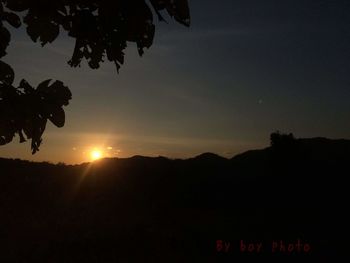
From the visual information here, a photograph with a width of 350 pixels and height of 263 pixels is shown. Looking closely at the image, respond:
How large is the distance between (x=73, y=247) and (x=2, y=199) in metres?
13.8

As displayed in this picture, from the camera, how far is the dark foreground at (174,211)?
22.3 m

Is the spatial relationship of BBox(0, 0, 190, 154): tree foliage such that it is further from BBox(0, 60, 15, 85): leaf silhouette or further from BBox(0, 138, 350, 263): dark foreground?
BBox(0, 138, 350, 263): dark foreground

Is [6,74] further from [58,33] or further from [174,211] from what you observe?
[174,211]

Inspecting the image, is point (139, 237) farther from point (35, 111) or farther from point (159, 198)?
point (35, 111)

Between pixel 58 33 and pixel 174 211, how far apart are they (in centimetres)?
3260

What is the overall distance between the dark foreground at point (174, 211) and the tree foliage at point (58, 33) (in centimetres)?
1877

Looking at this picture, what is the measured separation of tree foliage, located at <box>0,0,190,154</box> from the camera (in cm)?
205

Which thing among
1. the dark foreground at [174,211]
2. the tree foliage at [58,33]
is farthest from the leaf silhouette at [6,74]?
the dark foreground at [174,211]

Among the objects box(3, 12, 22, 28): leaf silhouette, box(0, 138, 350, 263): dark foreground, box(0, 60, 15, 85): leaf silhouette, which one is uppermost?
box(3, 12, 22, 28): leaf silhouette

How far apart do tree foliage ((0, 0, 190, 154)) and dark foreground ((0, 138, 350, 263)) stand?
18.8 meters

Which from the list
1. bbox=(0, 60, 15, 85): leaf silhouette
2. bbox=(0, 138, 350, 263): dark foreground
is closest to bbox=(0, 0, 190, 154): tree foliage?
bbox=(0, 60, 15, 85): leaf silhouette

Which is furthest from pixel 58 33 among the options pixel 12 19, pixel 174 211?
pixel 174 211

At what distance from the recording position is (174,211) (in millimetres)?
34188

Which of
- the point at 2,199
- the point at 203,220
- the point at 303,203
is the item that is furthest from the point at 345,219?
the point at 2,199
